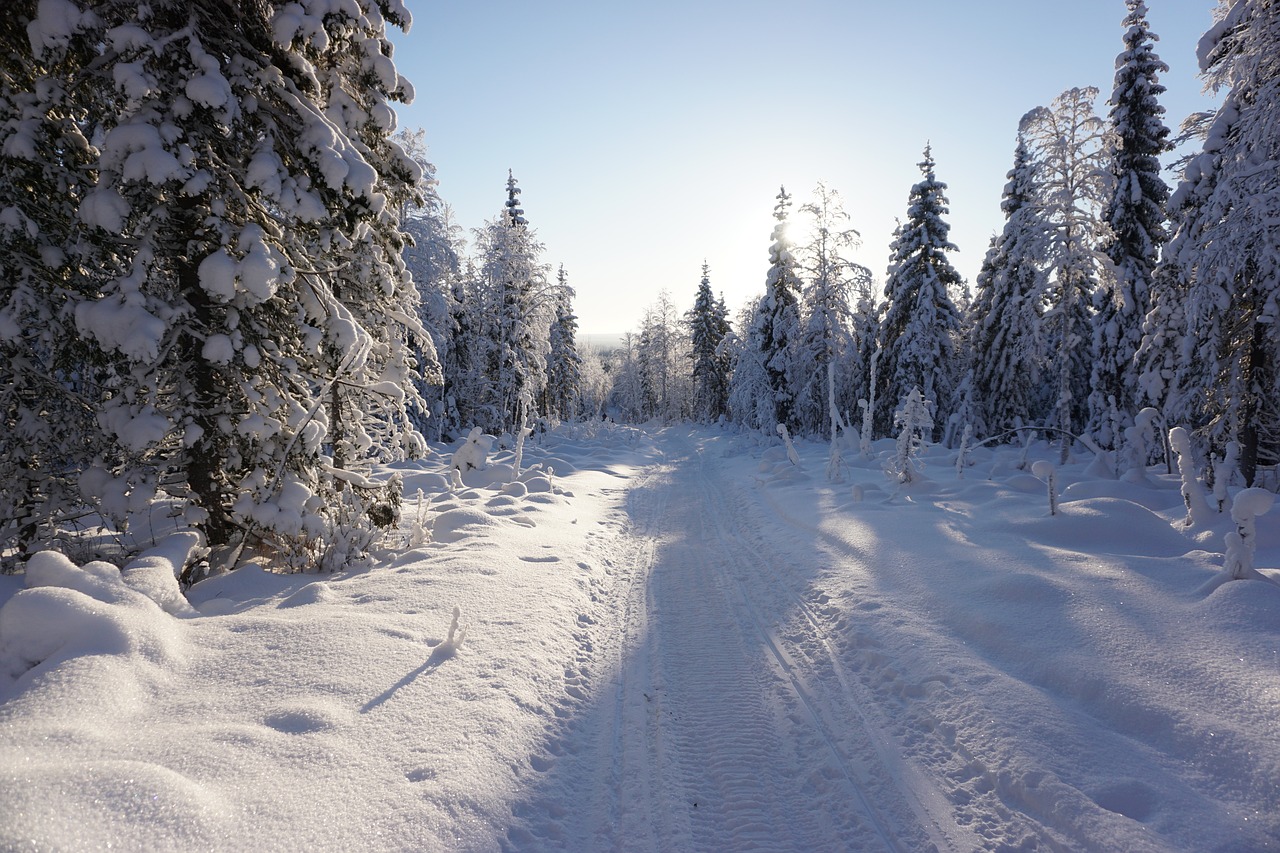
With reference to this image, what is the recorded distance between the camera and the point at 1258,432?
10.0 meters

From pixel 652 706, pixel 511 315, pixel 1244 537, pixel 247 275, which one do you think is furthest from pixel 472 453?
pixel 511 315

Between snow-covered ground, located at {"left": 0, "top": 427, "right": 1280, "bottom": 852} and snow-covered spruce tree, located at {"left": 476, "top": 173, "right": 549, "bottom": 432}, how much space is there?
62.6 ft

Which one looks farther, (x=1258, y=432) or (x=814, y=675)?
(x=1258, y=432)

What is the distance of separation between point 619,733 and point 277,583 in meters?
3.91

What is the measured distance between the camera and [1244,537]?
4953 millimetres

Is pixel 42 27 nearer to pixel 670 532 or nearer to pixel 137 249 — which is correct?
pixel 137 249

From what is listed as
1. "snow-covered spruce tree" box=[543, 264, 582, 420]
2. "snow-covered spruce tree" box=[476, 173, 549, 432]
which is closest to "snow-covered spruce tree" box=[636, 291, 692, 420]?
"snow-covered spruce tree" box=[543, 264, 582, 420]

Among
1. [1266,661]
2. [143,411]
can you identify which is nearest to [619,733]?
[1266,661]

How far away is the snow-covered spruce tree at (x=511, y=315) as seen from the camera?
24922mm

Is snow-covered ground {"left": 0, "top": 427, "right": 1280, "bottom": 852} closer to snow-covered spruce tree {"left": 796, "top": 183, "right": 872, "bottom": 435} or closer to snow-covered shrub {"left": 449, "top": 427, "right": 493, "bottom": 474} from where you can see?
snow-covered shrub {"left": 449, "top": 427, "right": 493, "bottom": 474}

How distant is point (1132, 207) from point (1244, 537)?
706 inches

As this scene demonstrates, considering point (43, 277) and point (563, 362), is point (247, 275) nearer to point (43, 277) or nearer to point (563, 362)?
point (43, 277)

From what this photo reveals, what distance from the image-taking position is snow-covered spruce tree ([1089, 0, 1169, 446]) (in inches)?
657

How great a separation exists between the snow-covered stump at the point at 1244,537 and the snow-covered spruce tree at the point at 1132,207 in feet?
48.6
